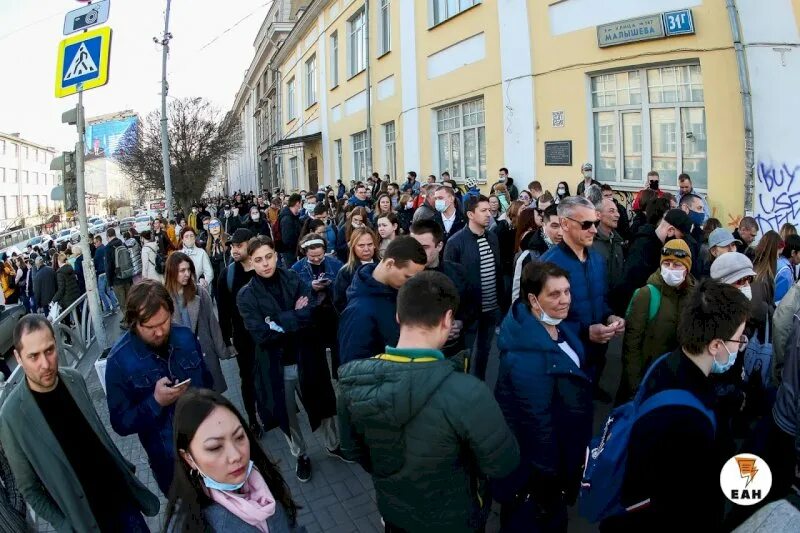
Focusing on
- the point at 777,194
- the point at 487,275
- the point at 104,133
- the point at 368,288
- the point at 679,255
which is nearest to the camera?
the point at 368,288

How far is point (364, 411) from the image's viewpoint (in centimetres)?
225

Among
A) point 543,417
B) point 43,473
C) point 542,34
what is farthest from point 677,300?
point 542,34

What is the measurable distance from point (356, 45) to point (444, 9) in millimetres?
7032

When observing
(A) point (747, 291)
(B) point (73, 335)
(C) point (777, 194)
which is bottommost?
(B) point (73, 335)

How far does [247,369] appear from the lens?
5.32m

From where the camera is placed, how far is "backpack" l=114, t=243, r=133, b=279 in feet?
33.2

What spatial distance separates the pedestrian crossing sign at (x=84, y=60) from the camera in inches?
277

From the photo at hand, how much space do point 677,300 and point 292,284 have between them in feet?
9.49

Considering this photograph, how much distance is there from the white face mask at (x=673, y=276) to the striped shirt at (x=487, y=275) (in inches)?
69.6

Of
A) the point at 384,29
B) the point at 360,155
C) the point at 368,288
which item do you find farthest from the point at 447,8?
the point at 368,288

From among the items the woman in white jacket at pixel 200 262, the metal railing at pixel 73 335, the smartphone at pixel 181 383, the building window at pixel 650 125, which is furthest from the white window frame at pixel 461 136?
the smartphone at pixel 181 383

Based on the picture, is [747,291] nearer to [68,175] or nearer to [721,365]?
[721,365]

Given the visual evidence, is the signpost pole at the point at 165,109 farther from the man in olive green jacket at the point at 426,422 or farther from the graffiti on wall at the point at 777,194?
the man in olive green jacket at the point at 426,422

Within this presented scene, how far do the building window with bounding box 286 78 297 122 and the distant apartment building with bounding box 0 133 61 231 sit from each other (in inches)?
1790
